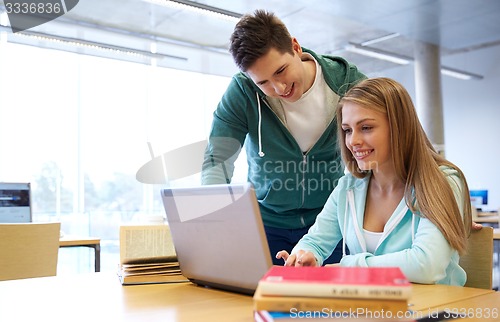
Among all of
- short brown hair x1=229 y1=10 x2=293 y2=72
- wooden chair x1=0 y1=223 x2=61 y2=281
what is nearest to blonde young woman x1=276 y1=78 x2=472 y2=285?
short brown hair x1=229 y1=10 x2=293 y2=72

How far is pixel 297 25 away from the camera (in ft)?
21.8

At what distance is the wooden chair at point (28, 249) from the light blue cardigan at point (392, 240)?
1599 millimetres

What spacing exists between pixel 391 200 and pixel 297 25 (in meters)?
5.59

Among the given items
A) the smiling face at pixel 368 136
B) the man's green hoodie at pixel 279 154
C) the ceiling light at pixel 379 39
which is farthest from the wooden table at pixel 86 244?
the ceiling light at pixel 379 39

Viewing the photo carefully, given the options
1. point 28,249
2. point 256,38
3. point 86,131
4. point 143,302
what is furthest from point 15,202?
point 86,131

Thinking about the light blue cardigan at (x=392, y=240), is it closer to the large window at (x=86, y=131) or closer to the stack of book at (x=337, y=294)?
the stack of book at (x=337, y=294)

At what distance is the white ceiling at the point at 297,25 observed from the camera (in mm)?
5762

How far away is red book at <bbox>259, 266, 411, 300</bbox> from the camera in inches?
24.0

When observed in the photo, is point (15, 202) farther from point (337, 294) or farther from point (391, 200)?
point (337, 294)

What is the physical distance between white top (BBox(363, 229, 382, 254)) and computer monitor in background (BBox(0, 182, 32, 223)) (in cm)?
254

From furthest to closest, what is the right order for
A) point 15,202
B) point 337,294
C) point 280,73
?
point 15,202, point 280,73, point 337,294

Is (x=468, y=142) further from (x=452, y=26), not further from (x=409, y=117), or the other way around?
(x=409, y=117)

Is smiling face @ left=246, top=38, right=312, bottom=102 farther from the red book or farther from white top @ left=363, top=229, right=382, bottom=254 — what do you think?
the red book

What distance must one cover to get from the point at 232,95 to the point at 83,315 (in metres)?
1.02
